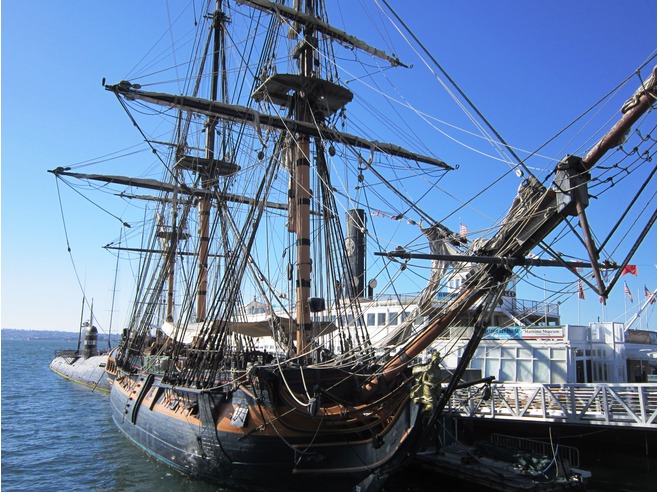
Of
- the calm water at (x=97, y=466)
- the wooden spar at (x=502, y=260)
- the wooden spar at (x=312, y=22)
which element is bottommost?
the calm water at (x=97, y=466)

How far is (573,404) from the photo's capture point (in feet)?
54.4

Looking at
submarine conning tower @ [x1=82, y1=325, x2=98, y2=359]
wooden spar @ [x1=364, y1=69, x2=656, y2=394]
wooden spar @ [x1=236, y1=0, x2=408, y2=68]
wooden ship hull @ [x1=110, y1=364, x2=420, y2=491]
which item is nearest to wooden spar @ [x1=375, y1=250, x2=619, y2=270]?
wooden spar @ [x1=364, y1=69, x2=656, y2=394]

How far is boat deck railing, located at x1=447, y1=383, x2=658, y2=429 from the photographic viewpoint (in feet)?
50.5

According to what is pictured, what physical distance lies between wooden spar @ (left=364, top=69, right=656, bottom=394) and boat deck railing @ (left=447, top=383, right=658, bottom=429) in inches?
117

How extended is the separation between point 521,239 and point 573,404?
9088 mm

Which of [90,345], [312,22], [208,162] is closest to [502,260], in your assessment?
[312,22]

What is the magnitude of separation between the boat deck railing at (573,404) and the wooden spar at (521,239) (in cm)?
296

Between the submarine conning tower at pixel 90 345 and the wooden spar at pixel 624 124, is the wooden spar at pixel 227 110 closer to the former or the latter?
the wooden spar at pixel 624 124

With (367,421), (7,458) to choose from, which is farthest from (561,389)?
(7,458)

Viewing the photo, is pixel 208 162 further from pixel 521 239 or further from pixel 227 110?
pixel 521 239

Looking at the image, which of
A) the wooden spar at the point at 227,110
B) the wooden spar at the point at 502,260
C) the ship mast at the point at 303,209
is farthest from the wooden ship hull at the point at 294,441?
the wooden spar at the point at 227,110

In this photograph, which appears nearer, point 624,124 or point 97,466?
point 624,124

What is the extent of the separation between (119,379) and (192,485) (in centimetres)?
1320

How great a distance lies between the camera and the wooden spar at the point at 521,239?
856 centimetres
